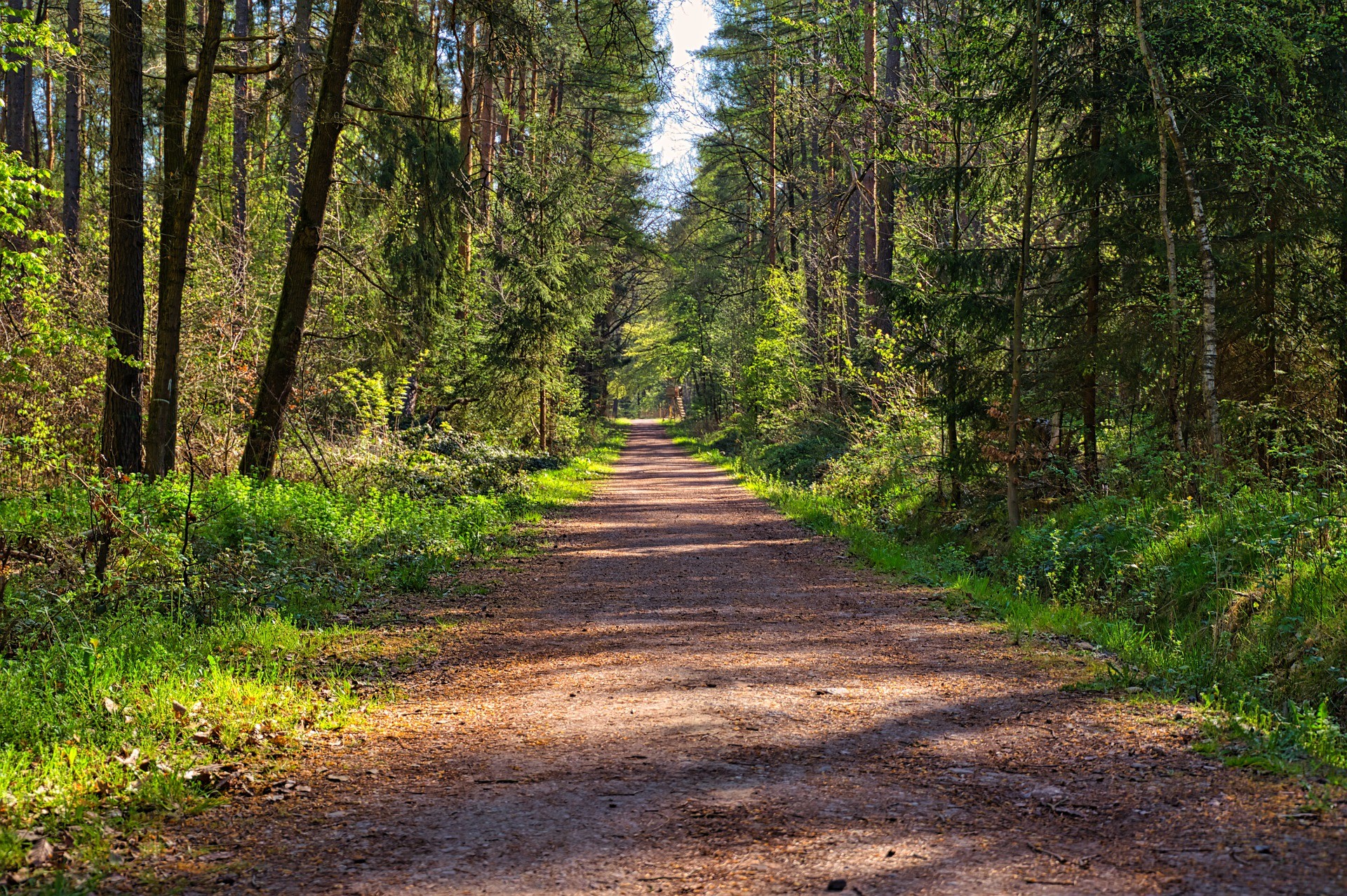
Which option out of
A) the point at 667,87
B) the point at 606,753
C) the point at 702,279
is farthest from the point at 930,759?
the point at 702,279

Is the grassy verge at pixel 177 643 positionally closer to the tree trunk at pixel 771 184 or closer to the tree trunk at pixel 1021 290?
the tree trunk at pixel 1021 290

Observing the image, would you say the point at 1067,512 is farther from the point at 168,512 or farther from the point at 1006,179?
the point at 168,512

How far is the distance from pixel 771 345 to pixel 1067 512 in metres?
17.2

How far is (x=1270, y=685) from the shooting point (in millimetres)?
5566

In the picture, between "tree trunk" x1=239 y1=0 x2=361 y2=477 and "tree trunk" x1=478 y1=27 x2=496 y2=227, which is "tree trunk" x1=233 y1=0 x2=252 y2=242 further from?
"tree trunk" x1=239 y1=0 x2=361 y2=477

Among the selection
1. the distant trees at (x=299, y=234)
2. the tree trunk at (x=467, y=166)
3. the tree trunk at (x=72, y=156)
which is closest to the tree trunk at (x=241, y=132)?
the distant trees at (x=299, y=234)

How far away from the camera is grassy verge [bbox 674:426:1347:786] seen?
4.39 metres

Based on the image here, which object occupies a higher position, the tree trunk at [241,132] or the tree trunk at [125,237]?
the tree trunk at [241,132]

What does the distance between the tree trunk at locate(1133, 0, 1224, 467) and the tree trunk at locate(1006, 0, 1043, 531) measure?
123 centimetres

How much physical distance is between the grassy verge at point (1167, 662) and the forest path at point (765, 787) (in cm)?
26

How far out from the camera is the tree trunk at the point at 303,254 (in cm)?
1218

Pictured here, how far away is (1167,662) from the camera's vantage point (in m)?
6.11

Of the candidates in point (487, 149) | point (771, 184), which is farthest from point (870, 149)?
point (771, 184)

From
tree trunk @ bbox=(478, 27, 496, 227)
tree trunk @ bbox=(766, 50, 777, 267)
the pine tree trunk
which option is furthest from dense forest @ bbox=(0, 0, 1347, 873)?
tree trunk @ bbox=(766, 50, 777, 267)
